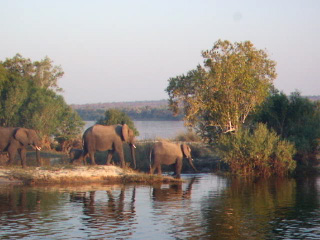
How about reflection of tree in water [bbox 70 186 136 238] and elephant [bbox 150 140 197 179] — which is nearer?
reflection of tree in water [bbox 70 186 136 238]

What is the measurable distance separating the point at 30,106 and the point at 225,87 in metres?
15.9

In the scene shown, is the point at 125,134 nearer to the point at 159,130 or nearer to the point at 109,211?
the point at 109,211

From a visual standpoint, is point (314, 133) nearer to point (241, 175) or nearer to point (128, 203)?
point (241, 175)

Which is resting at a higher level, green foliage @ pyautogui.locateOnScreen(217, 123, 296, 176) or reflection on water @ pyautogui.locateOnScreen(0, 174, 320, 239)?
green foliage @ pyautogui.locateOnScreen(217, 123, 296, 176)

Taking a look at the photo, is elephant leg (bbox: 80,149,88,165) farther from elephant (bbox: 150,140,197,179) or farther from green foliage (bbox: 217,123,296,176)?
green foliage (bbox: 217,123,296,176)

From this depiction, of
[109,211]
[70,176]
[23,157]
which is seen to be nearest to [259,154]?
[70,176]

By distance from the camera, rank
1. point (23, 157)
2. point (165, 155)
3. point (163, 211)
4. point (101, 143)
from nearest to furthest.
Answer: point (163, 211), point (23, 157), point (165, 155), point (101, 143)

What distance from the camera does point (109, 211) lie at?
16438 mm

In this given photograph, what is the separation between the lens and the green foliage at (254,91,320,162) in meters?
27.8

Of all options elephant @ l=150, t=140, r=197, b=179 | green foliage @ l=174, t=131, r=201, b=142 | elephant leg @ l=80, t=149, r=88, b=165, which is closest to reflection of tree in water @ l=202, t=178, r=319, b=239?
elephant @ l=150, t=140, r=197, b=179

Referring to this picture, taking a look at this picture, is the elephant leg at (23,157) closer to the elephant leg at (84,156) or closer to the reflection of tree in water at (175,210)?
the elephant leg at (84,156)

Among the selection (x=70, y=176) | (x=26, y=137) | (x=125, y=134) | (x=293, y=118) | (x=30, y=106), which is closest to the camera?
(x=70, y=176)

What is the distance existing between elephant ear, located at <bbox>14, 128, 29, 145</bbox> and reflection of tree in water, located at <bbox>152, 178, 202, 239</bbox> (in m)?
6.45

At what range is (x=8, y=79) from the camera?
3834cm
